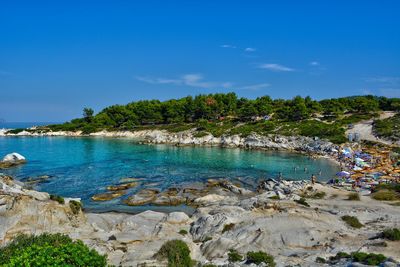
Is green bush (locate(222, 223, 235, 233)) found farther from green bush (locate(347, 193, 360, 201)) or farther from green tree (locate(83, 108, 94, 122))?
green tree (locate(83, 108, 94, 122))

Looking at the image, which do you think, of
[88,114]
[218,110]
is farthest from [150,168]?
[88,114]

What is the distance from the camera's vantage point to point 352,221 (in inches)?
1106

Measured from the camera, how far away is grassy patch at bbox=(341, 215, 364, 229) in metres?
27.5

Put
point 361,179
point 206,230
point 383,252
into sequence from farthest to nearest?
point 361,179 < point 206,230 < point 383,252

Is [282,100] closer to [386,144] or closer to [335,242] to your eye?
[386,144]

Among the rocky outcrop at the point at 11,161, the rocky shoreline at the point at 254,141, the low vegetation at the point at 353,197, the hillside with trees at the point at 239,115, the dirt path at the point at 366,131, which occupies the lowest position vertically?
the low vegetation at the point at 353,197

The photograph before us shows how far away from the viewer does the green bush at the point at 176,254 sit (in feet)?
68.1

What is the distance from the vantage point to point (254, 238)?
25.0 meters

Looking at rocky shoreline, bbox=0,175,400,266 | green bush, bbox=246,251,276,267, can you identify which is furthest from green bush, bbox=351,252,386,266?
green bush, bbox=246,251,276,267

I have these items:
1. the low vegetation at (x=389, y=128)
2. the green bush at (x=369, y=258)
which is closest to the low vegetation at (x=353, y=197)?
the green bush at (x=369, y=258)

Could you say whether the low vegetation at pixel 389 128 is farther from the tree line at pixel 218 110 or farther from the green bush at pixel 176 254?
the green bush at pixel 176 254

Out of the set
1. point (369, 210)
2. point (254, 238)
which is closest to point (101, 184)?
point (254, 238)

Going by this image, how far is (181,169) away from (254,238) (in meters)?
40.0

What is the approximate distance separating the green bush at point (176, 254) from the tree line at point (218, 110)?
106 metres
